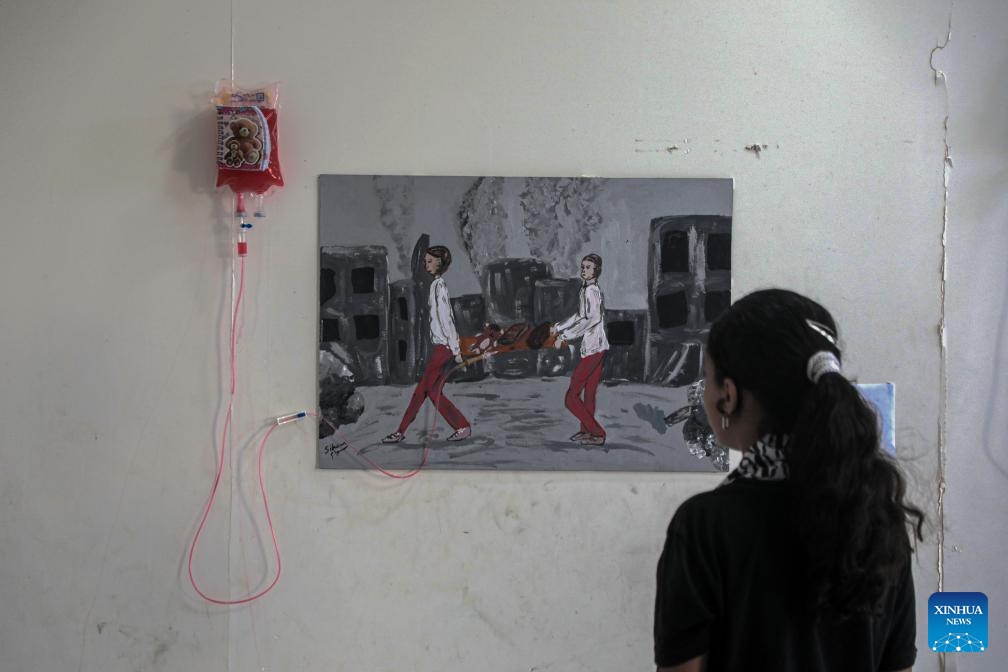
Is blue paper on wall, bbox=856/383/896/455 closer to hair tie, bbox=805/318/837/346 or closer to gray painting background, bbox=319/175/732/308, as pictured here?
gray painting background, bbox=319/175/732/308

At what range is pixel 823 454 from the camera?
922 millimetres

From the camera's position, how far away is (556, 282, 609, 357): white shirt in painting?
6.91 feet

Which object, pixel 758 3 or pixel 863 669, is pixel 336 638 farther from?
pixel 758 3

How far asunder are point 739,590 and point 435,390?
1.27 m

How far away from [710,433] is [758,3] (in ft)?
3.95

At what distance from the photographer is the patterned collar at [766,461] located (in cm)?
97

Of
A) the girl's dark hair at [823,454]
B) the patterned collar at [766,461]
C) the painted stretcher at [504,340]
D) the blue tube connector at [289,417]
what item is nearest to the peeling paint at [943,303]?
the painted stretcher at [504,340]

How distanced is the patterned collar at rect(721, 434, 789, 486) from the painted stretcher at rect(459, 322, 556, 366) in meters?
1.14

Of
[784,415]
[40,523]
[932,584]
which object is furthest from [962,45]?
[40,523]

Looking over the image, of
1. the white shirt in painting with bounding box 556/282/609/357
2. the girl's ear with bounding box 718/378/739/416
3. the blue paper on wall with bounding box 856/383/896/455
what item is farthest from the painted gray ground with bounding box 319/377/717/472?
the girl's ear with bounding box 718/378/739/416

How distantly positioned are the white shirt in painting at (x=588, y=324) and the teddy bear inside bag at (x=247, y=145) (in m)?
0.89

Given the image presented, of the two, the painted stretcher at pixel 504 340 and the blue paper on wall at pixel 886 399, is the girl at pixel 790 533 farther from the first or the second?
the blue paper on wall at pixel 886 399

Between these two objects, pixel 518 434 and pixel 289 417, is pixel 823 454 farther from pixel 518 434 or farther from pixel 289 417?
pixel 289 417

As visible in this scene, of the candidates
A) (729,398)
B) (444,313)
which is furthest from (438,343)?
(729,398)
